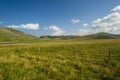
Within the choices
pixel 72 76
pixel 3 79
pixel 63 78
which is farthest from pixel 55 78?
pixel 3 79

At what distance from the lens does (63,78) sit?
33.5 feet

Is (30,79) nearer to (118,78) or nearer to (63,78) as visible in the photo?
(63,78)

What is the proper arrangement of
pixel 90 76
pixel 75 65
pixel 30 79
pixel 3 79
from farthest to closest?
pixel 75 65 < pixel 90 76 < pixel 30 79 < pixel 3 79

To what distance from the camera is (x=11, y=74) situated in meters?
9.57

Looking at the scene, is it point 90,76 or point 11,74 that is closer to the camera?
point 11,74

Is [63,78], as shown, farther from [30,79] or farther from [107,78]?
[107,78]

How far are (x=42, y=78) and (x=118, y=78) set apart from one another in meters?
4.89

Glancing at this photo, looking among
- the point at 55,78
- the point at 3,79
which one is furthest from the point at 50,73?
the point at 3,79

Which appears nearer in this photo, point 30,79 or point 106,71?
point 30,79

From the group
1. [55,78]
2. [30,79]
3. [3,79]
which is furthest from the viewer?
[55,78]

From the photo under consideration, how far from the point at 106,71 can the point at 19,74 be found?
6.46 meters

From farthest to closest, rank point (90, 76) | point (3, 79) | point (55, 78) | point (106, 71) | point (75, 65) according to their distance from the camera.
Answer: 1. point (75, 65)
2. point (106, 71)
3. point (90, 76)
4. point (55, 78)
5. point (3, 79)

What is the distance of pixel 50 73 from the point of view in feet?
36.7

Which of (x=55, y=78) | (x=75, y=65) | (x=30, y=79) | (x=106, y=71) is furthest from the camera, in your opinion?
(x=75, y=65)
